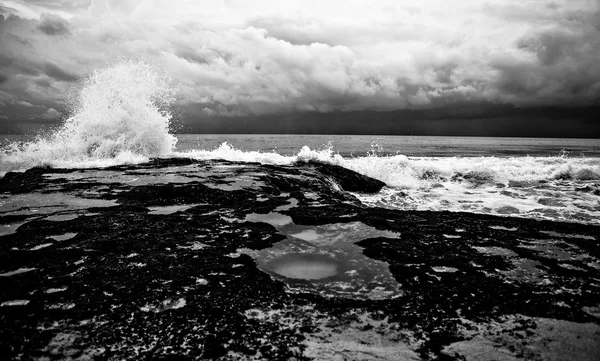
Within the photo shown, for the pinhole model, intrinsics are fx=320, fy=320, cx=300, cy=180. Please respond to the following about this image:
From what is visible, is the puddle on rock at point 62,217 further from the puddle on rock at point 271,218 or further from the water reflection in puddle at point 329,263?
the water reflection in puddle at point 329,263

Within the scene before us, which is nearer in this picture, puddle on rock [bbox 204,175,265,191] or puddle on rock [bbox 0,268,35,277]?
puddle on rock [bbox 0,268,35,277]

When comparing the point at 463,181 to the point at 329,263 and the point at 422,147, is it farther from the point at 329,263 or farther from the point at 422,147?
the point at 422,147

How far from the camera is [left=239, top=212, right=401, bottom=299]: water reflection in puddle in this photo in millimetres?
2650

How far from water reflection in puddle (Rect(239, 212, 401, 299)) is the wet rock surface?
9cm

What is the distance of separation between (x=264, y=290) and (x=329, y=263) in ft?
2.84

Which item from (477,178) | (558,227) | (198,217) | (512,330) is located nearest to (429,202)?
(558,227)

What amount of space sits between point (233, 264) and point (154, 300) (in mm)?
834

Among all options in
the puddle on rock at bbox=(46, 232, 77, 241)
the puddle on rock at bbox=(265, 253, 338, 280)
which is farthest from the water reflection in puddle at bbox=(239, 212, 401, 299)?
the puddle on rock at bbox=(46, 232, 77, 241)

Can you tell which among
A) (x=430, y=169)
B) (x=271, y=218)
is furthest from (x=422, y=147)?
(x=271, y=218)

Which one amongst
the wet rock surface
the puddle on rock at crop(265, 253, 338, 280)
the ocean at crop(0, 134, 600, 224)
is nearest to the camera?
the wet rock surface

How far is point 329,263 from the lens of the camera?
10.5 feet

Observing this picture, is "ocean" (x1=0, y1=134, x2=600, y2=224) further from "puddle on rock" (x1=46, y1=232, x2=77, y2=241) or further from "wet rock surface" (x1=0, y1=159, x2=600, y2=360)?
"puddle on rock" (x1=46, y1=232, x2=77, y2=241)

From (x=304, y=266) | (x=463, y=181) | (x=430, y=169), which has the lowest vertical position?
(x=463, y=181)

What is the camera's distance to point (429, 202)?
8.85 metres
